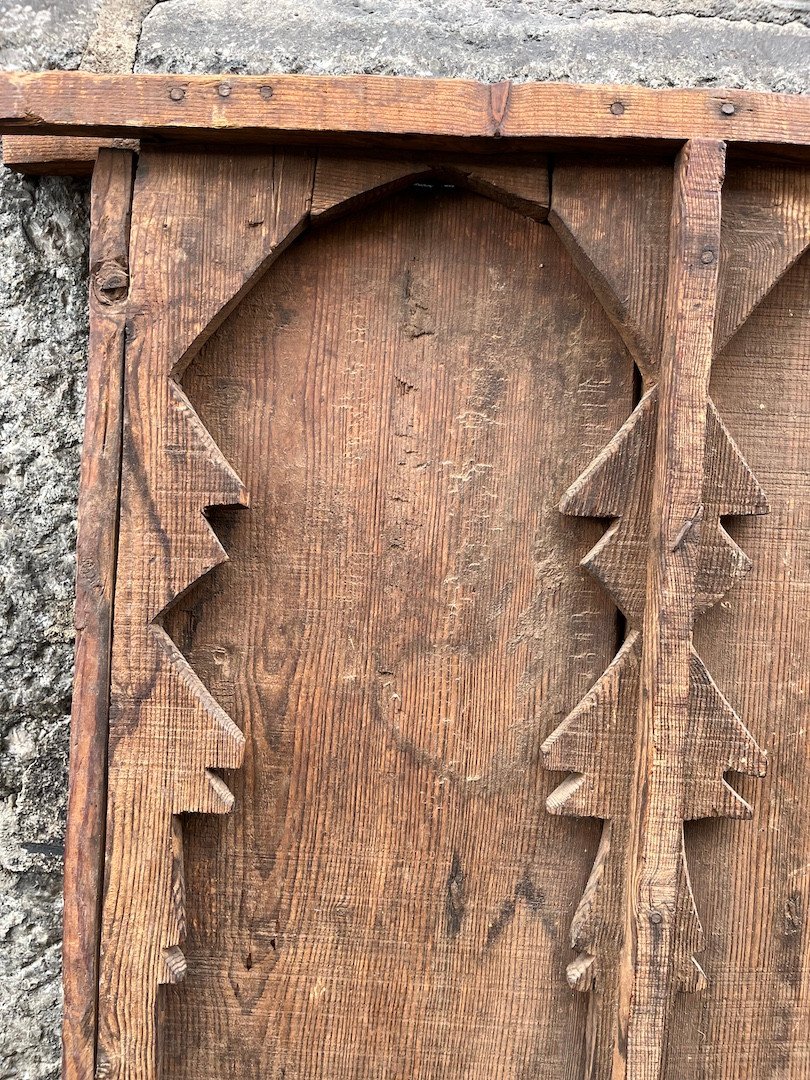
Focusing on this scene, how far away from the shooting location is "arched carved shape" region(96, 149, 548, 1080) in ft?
2.78

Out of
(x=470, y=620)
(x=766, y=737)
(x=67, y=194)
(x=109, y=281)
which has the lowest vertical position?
(x=766, y=737)

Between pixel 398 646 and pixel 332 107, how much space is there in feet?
1.82

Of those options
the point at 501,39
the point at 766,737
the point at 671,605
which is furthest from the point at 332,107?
the point at 766,737

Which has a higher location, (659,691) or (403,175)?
(403,175)

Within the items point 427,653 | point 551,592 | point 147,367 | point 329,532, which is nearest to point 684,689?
point 551,592

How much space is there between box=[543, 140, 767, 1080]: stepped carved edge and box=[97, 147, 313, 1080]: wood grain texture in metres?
0.35

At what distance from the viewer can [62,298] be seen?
0.93m

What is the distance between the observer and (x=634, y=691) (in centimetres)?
89

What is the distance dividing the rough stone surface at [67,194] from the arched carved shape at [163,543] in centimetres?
13

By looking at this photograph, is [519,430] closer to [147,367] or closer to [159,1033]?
[147,367]

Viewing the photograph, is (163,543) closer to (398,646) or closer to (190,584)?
(190,584)

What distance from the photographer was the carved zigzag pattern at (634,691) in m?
0.87

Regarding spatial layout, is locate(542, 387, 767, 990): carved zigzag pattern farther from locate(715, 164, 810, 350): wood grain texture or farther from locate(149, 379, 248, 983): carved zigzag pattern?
locate(149, 379, 248, 983): carved zigzag pattern

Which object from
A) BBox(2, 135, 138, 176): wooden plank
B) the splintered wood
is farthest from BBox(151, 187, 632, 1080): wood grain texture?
BBox(2, 135, 138, 176): wooden plank
